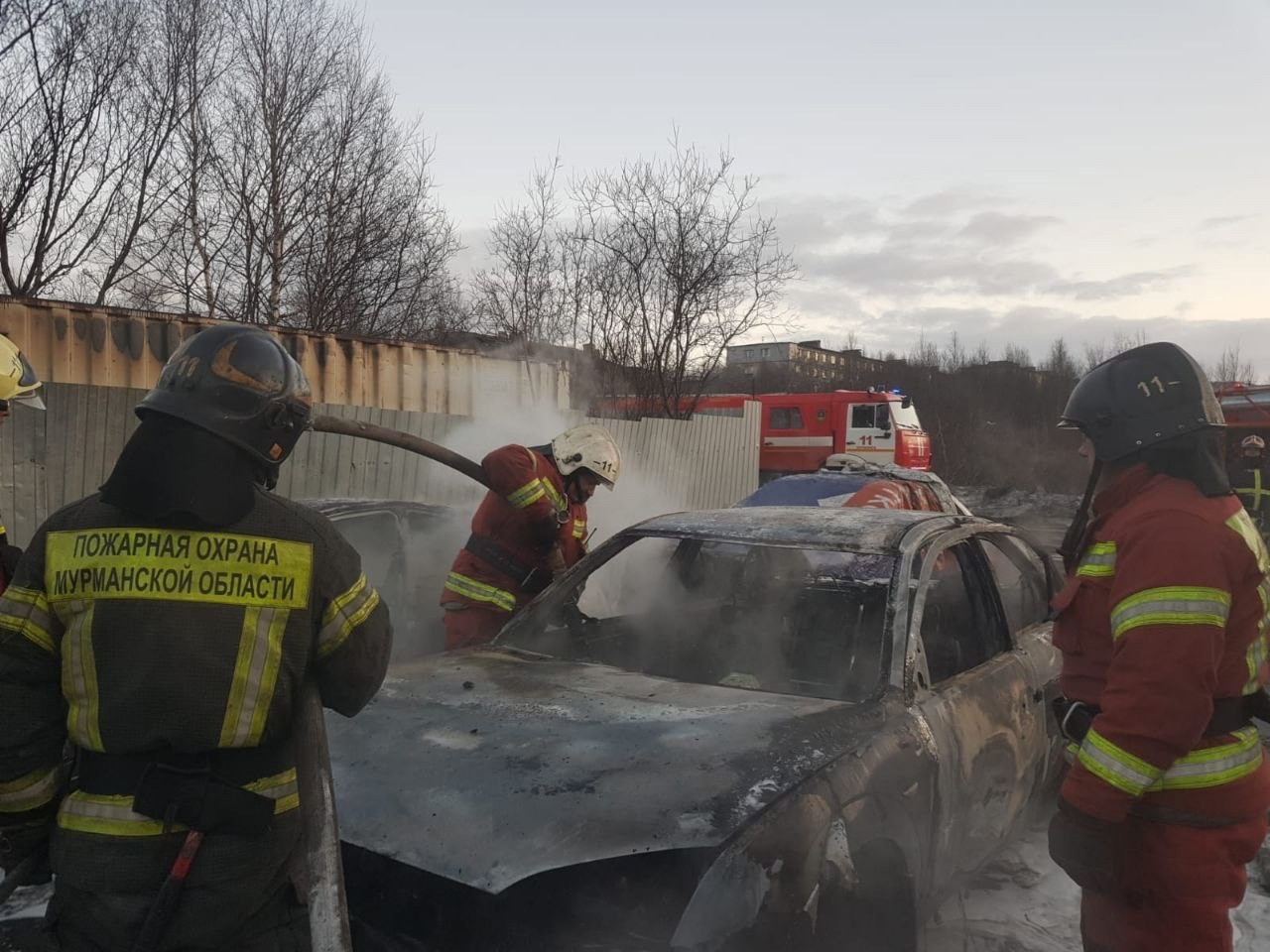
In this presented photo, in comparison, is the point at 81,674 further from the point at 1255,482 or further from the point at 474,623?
the point at 1255,482

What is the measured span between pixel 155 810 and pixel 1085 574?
2.15m

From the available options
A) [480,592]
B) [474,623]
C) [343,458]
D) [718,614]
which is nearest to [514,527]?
[480,592]

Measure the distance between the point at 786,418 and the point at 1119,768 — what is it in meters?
18.8

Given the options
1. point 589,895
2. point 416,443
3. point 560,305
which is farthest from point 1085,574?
point 560,305

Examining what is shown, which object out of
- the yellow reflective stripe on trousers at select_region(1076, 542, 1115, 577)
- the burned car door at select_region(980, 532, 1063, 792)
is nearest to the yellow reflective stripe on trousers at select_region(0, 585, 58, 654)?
the yellow reflective stripe on trousers at select_region(1076, 542, 1115, 577)

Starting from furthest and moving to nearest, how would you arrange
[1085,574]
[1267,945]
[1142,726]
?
1. [1267,945]
2. [1085,574]
3. [1142,726]

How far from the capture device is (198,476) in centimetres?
160

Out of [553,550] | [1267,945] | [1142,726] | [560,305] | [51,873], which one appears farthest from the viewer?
[560,305]

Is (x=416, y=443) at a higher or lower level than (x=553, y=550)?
higher

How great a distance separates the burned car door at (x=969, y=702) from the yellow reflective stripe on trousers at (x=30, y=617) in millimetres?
2319

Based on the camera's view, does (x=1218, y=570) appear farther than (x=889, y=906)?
No

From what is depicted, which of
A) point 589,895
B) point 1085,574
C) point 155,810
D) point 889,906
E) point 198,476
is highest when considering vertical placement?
point 198,476

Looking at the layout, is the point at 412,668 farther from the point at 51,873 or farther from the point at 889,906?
the point at 889,906

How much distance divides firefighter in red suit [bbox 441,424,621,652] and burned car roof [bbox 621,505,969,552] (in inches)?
30.5
